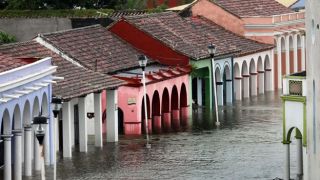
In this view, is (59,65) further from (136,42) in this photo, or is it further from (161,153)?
(136,42)

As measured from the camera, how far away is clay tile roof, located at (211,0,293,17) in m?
89.6

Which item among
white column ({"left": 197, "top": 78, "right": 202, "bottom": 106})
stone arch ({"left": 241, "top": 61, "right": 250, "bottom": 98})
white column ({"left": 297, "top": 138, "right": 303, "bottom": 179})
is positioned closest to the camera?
white column ({"left": 297, "top": 138, "right": 303, "bottom": 179})

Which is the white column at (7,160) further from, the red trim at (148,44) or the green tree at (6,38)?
the green tree at (6,38)

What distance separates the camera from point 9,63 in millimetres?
54406

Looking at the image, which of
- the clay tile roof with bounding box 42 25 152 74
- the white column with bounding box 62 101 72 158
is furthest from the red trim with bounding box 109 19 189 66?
the white column with bounding box 62 101 72 158

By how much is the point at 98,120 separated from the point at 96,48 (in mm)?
8747

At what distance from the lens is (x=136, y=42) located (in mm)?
75812

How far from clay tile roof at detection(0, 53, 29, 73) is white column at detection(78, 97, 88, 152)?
15.0 ft

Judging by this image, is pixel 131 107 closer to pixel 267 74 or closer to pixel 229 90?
pixel 229 90

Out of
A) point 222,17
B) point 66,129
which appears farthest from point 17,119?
point 222,17

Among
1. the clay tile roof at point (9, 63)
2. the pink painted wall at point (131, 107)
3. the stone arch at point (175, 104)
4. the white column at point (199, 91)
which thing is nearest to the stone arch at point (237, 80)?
the white column at point (199, 91)

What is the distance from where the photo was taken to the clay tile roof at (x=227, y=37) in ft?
276

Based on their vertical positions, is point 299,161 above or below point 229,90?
below

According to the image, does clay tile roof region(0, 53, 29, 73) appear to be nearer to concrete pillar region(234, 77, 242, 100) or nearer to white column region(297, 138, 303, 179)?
white column region(297, 138, 303, 179)
